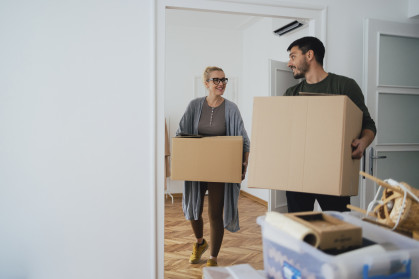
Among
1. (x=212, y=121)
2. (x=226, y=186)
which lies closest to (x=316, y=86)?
(x=212, y=121)

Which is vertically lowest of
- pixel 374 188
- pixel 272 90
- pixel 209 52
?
pixel 374 188

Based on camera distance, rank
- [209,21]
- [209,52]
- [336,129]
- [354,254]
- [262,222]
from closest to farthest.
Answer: [354,254] < [262,222] < [336,129] < [209,21] < [209,52]

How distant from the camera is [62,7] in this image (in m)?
1.92

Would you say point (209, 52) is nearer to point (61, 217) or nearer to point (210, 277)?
point (61, 217)

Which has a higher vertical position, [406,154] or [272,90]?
[272,90]

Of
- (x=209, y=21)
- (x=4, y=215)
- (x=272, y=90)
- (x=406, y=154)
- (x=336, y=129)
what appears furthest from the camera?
(x=209, y=21)

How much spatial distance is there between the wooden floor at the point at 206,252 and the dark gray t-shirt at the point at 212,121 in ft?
3.31

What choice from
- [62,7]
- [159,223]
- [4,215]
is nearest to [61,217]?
[4,215]

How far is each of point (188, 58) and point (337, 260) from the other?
5.06m

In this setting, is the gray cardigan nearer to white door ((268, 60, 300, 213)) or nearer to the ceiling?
white door ((268, 60, 300, 213))

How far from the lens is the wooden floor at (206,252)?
2531 millimetres

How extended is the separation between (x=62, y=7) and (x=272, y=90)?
7.44 ft

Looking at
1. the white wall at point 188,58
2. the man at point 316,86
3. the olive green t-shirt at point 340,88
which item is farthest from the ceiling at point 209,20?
the olive green t-shirt at point 340,88

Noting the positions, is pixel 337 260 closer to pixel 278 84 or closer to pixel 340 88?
pixel 340 88
